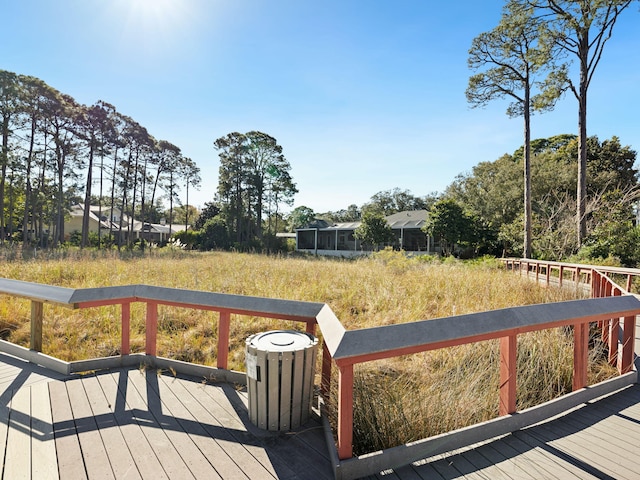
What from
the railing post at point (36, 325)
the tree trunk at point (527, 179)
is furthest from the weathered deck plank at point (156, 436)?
the tree trunk at point (527, 179)

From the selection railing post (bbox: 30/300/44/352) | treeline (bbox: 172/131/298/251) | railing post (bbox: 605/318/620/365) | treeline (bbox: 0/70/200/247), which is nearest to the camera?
railing post (bbox: 30/300/44/352)

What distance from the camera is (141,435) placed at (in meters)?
2.24

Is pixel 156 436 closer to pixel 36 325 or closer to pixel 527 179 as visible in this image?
pixel 36 325

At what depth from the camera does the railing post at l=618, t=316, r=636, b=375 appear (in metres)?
3.31

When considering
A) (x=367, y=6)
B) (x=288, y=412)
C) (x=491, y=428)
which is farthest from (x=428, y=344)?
(x=367, y=6)

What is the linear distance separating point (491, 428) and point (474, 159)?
32290mm

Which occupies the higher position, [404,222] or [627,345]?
[404,222]

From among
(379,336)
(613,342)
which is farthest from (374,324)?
(379,336)

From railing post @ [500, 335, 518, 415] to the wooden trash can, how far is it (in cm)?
136

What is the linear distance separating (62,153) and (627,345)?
30.5 meters

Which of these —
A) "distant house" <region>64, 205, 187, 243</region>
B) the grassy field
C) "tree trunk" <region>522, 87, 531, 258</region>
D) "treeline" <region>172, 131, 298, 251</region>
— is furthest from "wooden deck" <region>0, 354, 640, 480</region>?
"distant house" <region>64, 205, 187, 243</region>

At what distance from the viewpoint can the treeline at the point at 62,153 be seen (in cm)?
2009

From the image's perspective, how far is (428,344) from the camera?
80.0 inches

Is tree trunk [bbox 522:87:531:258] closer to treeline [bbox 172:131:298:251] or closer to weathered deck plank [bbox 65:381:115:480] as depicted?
weathered deck plank [bbox 65:381:115:480]
